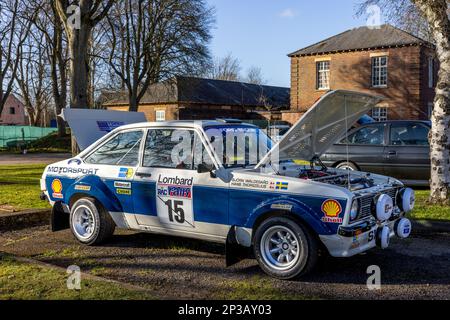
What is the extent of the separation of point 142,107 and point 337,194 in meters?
47.2

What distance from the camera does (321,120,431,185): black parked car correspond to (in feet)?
38.1

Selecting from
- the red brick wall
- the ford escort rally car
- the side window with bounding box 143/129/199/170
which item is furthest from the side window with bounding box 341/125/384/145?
the red brick wall

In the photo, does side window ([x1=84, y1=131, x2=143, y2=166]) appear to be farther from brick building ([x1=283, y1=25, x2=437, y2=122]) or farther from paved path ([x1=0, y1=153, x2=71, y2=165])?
brick building ([x1=283, y1=25, x2=437, y2=122])

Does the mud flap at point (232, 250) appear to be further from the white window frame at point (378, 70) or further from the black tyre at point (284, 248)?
the white window frame at point (378, 70)

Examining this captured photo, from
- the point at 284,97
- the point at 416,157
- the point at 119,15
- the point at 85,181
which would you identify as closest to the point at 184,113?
the point at 119,15

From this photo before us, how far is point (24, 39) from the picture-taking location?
40594mm

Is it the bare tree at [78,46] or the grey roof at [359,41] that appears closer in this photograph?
the bare tree at [78,46]

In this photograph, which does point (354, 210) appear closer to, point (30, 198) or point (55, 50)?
point (30, 198)

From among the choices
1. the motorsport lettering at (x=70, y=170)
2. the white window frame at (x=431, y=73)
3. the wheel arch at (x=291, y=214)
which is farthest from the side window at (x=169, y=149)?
the white window frame at (x=431, y=73)

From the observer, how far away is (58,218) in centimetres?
748

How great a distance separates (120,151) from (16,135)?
1767 inches

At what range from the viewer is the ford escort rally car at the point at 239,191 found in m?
5.38

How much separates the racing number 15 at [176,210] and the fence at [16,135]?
36246 mm

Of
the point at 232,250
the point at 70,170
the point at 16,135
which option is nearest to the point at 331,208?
the point at 232,250
